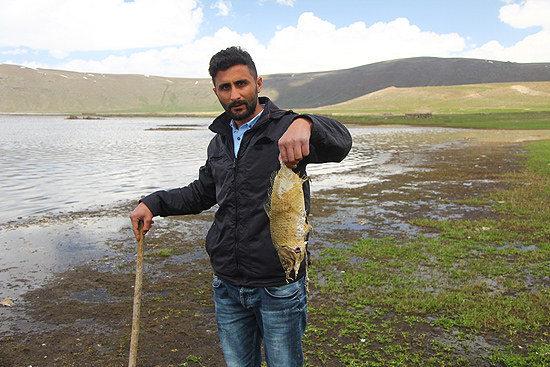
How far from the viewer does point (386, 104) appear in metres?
155

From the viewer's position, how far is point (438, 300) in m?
6.64

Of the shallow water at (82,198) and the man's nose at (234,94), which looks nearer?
the man's nose at (234,94)

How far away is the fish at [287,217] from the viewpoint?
9.27 ft

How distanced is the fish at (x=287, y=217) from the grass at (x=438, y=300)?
9.58 feet

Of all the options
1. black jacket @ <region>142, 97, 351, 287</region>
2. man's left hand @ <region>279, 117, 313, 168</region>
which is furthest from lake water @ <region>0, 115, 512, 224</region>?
man's left hand @ <region>279, 117, 313, 168</region>

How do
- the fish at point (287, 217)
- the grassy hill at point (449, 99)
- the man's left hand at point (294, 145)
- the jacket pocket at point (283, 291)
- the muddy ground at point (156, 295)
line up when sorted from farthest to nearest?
the grassy hill at point (449, 99) → the muddy ground at point (156, 295) → the jacket pocket at point (283, 291) → the fish at point (287, 217) → the man's left hand at point (294, 145)

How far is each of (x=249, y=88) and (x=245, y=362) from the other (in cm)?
214

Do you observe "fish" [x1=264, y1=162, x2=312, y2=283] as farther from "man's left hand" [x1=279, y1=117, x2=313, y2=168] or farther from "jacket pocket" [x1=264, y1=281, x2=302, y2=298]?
"man's left hand" [x1=279, y1=117, x2=313, y2=168]

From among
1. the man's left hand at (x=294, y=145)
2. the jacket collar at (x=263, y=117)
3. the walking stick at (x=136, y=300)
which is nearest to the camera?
the man's left hand at (x=294, y=145)

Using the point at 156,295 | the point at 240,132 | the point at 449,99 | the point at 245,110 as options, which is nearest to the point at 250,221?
the point at 240,132

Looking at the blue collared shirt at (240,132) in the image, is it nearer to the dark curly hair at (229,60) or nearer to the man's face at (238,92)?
the man's face at (238,92)

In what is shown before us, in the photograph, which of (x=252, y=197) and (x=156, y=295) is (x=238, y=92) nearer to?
(x=252, y=197)

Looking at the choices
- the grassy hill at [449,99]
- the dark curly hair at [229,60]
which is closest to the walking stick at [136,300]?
the dark curly hair at [229,60]

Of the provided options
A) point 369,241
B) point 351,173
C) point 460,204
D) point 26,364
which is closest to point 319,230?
point 369,241
